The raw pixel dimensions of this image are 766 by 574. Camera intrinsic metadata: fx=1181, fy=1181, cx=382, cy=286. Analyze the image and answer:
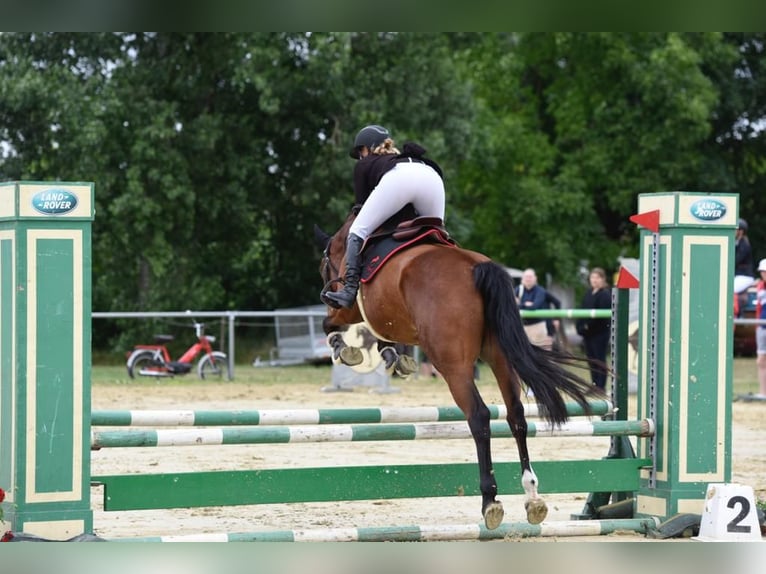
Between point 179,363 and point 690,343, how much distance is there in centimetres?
1129

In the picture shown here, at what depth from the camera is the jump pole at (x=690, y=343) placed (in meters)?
5.93

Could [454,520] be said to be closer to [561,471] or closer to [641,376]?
[561,471]

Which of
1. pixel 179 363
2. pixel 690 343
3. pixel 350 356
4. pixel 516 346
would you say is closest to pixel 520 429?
pixel 516 346

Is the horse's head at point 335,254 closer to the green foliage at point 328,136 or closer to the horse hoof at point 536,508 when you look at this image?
the horse hoof at point 536,508

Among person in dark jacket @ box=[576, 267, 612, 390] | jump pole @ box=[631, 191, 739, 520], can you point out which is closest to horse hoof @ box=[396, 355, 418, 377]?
jump pole @ box=[631, 191, 739, 520]

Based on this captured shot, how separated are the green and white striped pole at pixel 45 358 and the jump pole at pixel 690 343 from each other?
2841 millimetres

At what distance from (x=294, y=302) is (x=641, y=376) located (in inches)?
753

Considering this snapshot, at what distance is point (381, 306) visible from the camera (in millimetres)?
5812

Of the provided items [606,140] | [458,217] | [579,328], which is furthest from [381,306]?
[606,140]

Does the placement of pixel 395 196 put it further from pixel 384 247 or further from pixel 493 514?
pixel 493 514

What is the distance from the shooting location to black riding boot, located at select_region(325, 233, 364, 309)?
601cm

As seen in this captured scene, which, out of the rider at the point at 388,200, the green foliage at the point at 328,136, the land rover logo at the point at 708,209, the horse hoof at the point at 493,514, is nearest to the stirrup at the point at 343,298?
the rider at the point at 388,200

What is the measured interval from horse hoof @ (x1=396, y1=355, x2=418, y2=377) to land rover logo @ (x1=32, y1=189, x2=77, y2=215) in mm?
2161

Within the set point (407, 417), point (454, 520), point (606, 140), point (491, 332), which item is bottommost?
point (454, 520)
